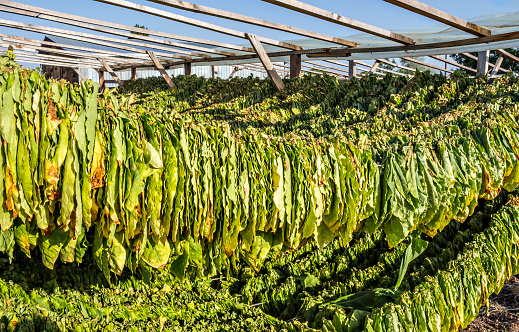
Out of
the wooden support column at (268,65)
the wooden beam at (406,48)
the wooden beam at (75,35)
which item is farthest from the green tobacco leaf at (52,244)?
the wooden beam at (75,35)

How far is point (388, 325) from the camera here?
150 cm

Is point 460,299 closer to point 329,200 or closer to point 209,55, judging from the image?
point 329,200

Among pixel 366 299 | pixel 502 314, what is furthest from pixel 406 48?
pixel 366 299

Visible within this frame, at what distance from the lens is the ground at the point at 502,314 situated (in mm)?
2205

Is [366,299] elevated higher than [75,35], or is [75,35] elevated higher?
[75,35]

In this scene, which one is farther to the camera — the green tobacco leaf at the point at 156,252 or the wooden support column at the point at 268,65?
the wooden support column at the point at 268,65

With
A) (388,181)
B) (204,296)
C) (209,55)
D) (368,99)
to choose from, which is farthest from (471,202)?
(209,55)

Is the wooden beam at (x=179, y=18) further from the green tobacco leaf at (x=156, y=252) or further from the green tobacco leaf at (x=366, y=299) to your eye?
the green tobacco leaf at (x=366, y=299)

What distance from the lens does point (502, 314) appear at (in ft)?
7.67

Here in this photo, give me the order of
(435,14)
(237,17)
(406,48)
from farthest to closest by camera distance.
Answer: (406,48) → (237,17) → (435,14)

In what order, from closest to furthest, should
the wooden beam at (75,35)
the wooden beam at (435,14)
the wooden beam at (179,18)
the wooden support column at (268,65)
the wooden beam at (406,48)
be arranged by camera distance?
the wooden beam at (435,14)
the wooden beam at (179,18)
the wooden beam at (406,48)
the wooden support column at (268,65)
the wooden beam at (75,35)

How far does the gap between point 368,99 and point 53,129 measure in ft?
8.17

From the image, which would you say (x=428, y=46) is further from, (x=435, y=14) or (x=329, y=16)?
(x=329, y=16)

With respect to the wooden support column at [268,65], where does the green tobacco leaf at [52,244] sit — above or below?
below
